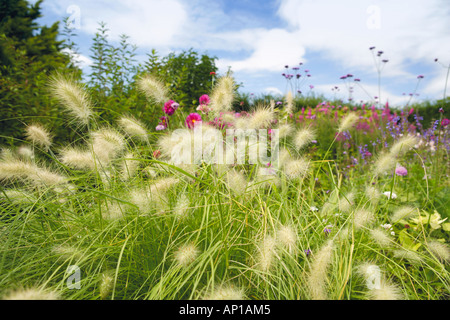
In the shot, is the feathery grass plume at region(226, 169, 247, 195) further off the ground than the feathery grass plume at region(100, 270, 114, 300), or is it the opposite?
the feathery grass plume at region(226, 169, 247, 195)

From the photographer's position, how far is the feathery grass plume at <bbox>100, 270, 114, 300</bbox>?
4.28 ft

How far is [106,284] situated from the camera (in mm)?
1317

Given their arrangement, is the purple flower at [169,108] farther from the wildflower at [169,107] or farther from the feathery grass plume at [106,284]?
the feathery grass plume at [106,284]

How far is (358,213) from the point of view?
1.72 m

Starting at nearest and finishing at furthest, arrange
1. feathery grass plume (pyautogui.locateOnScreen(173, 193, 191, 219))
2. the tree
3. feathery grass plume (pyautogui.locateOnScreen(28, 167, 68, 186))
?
1. feathery grass plume (pyautogui.locateOnScreen(173, 193, 191, 219))
2. feathery grass plume (pyautogui.locateOnScreen(28, 167, 68, 186))
3. the tree

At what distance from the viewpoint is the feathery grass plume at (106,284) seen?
4.28ft

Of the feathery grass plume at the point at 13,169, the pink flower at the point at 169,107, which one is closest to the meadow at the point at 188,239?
the feathery grass plume at the point at 13,169

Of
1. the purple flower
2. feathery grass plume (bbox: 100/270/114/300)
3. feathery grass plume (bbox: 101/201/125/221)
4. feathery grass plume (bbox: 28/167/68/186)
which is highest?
the purple flower

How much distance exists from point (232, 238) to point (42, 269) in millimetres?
994

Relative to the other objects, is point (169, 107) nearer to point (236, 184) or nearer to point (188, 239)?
point (236, 184)

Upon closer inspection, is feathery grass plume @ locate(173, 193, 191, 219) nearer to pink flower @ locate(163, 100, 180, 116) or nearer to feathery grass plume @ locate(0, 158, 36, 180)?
feathery grass plume @ locate(0, 158, 36, 180)

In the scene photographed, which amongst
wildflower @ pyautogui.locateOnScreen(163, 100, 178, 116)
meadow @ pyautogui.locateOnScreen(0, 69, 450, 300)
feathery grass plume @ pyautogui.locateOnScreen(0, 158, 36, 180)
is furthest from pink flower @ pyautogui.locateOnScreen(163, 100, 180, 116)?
feathery grass plume @ pyautogui.locateOnScreen(0, 158, 36, 180)

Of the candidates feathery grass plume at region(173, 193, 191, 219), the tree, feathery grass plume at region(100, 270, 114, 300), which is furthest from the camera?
the tree
